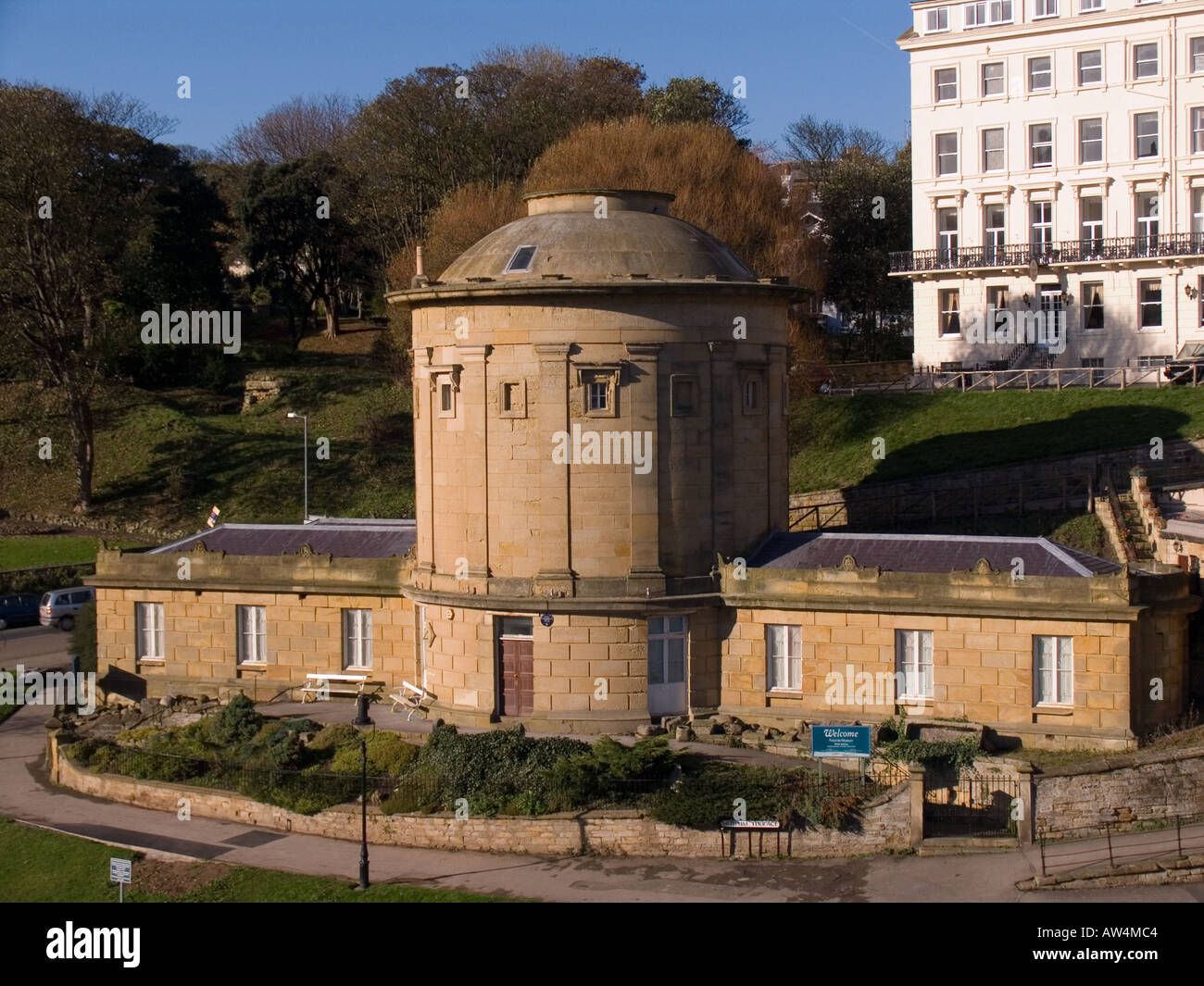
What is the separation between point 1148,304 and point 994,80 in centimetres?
1163

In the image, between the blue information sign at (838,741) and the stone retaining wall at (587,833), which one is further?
the blue information sign at (838,741)

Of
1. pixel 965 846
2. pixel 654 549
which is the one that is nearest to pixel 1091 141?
pixel 654 549

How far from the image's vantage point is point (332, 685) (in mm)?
40531

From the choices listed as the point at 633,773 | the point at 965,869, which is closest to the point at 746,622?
the point at 633,773

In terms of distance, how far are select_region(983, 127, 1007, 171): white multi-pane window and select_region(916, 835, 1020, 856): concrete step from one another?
4105 centimetres

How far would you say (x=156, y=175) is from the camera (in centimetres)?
7725

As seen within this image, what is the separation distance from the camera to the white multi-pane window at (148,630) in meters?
42.7

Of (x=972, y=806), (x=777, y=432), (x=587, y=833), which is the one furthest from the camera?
(x=777, y=432)

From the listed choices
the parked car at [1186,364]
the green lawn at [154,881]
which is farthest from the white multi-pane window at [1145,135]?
the green lawn at [154,881]

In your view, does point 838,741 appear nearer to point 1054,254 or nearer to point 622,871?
point 622,871

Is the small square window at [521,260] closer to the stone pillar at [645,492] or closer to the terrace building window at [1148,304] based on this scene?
the stone pillar at [645,492]

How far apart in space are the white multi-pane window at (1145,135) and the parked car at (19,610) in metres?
45.5

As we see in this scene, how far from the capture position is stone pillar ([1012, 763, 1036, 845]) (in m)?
30.3

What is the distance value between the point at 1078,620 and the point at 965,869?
22.3ft
